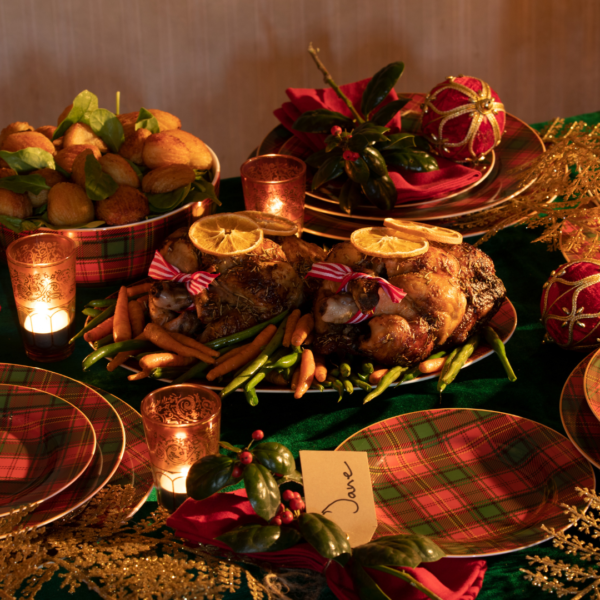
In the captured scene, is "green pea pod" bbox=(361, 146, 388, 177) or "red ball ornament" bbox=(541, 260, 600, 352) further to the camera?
"green pea pod" bbox=(361, 146, 388, 177)

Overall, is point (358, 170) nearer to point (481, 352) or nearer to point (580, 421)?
point (481, 352)

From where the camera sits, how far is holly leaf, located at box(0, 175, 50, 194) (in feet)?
5.57

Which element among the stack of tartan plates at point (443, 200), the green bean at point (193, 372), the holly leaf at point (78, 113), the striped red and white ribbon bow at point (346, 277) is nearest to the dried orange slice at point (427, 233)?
the striped red and white ribbon bow at point (346, 277)

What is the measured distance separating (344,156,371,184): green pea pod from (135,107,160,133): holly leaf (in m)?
0.63

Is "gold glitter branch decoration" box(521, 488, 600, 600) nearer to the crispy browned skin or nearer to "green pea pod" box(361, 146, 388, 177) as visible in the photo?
"green pea pod" box(361, 146, 388, 177)

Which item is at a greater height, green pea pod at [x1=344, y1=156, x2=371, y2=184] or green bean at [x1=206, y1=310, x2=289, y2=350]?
green pea pod at [x1=344, y1=156, x2=371, y2=184]

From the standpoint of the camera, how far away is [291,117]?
7.22ft

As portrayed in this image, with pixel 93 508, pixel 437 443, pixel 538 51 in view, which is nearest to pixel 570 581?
pixel 437 443

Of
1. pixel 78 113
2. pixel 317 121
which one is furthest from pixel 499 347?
pixel 78 113

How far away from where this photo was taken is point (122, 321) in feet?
5.13

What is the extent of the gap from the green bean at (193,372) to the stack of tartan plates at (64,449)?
0.45 feet

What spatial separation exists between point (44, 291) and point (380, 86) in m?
1.15

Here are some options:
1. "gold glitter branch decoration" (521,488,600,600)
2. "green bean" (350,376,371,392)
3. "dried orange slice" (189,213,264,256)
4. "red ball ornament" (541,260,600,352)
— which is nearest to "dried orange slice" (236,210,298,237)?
"dried orange slice" (189,213,264,256)

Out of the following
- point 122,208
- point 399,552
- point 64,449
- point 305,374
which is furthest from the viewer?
point 122,208
